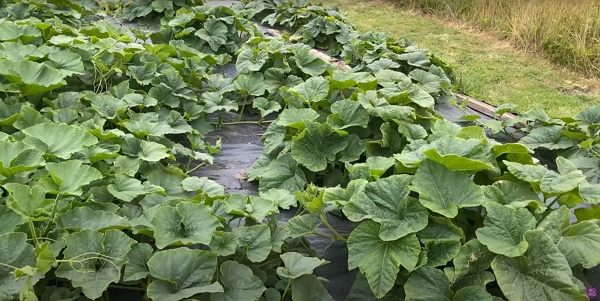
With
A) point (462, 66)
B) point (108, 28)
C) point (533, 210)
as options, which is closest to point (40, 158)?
point (533, 210)

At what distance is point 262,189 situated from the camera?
105 inches

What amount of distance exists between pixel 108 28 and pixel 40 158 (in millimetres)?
2493

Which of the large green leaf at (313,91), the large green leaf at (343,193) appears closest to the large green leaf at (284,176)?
the large green leaf at (313,91)

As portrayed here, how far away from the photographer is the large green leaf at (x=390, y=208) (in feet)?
6.10

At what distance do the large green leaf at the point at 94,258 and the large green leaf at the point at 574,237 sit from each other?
1453 mm

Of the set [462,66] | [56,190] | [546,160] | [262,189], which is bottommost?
[462,66]

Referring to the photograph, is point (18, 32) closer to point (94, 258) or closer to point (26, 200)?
point (26, 200)

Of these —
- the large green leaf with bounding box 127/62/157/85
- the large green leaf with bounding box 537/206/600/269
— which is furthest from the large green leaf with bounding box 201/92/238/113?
the large green leaf with bounding box 537/206/600/269

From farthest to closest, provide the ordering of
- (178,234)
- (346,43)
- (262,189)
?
(346,43) < (262,189) < (178,234)

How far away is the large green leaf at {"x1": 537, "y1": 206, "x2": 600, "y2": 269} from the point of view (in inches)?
70.4

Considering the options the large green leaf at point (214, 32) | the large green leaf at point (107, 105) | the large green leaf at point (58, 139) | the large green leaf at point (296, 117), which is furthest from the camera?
the large green leaf at point (214, 32)

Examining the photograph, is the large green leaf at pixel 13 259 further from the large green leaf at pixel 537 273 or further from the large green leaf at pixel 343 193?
the large green leaf at pixel 537 273

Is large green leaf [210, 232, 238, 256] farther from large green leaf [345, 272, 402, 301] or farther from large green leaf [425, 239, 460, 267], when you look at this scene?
large green leaf [425, 239, 460, 267]

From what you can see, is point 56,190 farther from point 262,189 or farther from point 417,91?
point 417,91
